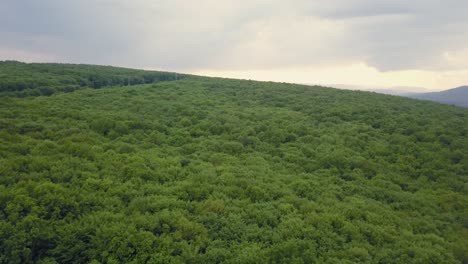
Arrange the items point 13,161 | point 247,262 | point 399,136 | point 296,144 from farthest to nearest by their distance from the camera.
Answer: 1. point 399,136
2. point 296,144
3. point 13,161
4. point 247,262

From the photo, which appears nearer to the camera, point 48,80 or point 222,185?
point 222,185

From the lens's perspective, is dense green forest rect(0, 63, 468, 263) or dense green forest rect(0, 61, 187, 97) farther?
dense green forest rect(0, 61, 187, 97)

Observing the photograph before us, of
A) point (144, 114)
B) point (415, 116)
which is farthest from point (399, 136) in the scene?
point (144, 114)

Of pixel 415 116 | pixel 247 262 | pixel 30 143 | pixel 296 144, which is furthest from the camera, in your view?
pixel 415 116

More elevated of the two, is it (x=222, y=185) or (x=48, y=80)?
(x=48, y=80)

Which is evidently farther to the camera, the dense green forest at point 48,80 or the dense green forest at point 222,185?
the dense green forest at point 48,80

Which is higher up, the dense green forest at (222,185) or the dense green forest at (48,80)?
the dense green forest at (48,80)

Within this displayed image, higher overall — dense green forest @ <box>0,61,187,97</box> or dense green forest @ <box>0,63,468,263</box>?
dense green forest @ <box>0,61,187,97</box>

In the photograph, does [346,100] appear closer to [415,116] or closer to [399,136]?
[415,116]
